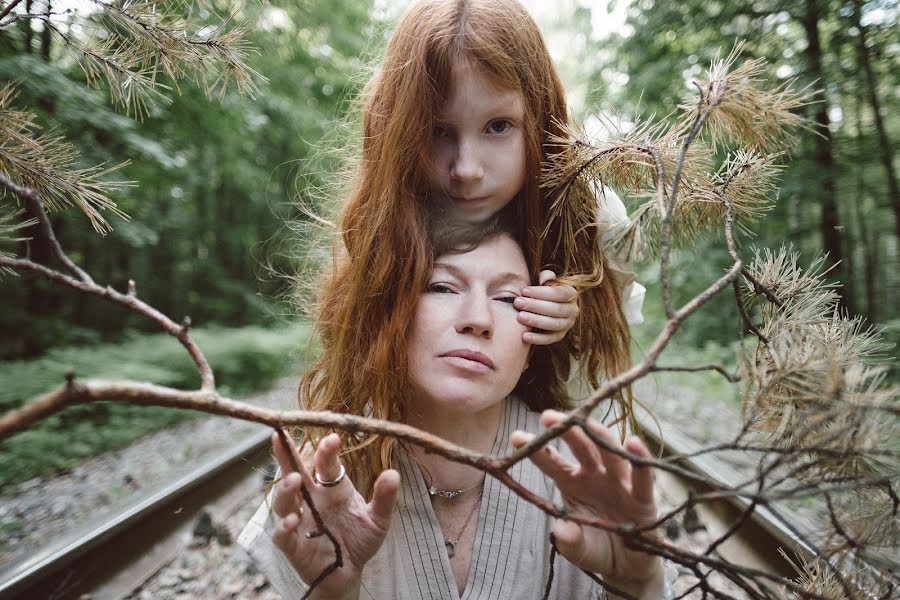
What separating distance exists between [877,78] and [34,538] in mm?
5895

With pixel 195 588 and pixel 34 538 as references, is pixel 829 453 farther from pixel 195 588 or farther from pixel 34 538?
pixel 34 538

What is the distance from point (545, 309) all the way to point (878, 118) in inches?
139

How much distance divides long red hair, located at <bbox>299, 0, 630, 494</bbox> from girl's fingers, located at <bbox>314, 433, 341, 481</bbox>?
0.97 ft

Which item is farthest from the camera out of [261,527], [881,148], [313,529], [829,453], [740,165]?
[881,148]

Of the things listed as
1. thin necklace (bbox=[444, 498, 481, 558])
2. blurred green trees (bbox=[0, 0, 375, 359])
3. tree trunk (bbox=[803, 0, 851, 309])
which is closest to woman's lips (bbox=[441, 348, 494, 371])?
thin necklace (bbox=[444, 498, 481, 558])

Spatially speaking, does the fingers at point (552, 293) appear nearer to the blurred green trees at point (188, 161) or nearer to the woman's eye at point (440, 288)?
the woman's eye at point (440, 288)

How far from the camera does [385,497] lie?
1.05m

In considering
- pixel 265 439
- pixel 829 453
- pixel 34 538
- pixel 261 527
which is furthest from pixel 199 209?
pixel 829 453

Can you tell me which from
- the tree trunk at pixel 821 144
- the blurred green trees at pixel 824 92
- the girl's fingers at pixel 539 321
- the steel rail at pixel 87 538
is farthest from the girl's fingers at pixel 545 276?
the tree trunk at pixel 821 144

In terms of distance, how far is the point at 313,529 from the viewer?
1.10 m

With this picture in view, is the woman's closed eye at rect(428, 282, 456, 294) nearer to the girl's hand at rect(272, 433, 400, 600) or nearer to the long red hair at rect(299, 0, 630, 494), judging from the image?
the long red hair at rect(299, 0, 630, 494)

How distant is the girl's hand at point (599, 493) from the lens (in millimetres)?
895

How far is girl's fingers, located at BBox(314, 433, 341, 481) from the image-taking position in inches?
39.3

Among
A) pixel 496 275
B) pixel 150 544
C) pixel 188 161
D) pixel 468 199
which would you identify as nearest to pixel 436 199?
pixel 468 199
